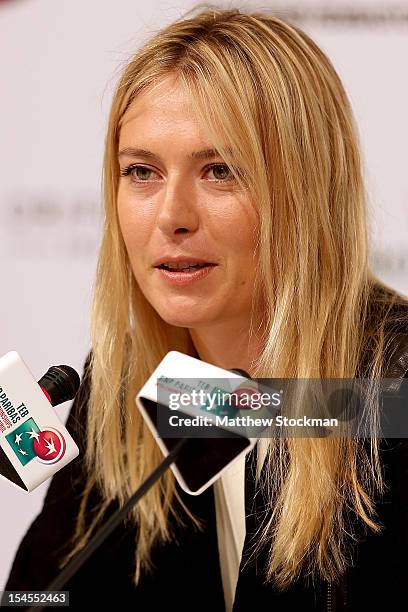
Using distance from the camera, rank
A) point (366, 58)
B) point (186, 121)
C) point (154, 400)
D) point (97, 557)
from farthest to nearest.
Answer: point (366, 58)
point (97, 557)
point (186, 121)
point (154, 400)

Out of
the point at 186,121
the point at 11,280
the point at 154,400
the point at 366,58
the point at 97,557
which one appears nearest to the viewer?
the point at 154,400

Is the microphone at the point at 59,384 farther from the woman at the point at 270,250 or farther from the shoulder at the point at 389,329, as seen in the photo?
the shoulder at the point at 389,329

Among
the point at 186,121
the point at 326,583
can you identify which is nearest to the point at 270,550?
the point at 326,583

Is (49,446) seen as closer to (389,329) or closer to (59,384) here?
(59,384)

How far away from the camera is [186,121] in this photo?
3.52ft

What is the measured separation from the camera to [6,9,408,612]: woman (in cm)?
108

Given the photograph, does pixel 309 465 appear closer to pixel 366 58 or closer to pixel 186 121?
pixel 186 121

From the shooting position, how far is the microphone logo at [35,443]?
79 cm

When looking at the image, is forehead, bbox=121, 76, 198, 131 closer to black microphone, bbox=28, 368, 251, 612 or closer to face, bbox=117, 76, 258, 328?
face, bbox=117, 76, 258, 328

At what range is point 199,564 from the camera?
48.3 inches

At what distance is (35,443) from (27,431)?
0.04 feet

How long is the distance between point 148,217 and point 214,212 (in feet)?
0.29

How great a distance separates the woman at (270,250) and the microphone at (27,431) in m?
0.33

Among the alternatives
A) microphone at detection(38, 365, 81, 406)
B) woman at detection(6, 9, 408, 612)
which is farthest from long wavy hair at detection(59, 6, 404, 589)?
microphone at detection(38, 365, 81, 406)
